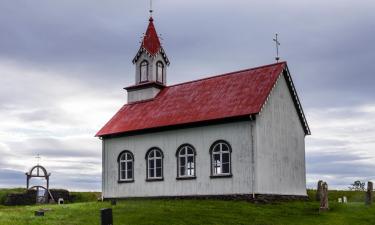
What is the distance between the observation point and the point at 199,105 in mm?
37750

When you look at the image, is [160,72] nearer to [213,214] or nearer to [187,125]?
[187,125]

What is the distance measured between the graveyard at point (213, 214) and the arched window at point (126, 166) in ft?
28.8

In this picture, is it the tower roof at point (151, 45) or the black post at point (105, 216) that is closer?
the black post at point (105, 216)

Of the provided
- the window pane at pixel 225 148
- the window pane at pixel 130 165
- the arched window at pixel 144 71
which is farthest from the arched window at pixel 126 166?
the window pane at pixel 225 148

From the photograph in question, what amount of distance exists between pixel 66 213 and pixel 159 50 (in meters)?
20.9

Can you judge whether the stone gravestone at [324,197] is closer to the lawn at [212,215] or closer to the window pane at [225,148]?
the lawn at [212,215]

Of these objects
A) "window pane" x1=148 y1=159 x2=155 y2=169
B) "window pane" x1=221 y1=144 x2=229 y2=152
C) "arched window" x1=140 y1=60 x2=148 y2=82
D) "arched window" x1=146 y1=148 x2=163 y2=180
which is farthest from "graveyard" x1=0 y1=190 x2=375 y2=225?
"arched window" x1=140 y1=60 x2=148 y2=82

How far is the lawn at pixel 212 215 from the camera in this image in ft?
80.4

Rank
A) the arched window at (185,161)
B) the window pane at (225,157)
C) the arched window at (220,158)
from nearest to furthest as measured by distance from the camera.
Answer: the arched window at (220,158), the window pane at (225,157), the arched window at (185,161)

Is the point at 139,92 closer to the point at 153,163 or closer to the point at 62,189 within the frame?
the point at 153,163

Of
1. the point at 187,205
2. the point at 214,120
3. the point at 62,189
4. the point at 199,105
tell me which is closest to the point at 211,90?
the point at 199,105

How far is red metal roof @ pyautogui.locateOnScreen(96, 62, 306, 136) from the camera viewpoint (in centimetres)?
3506

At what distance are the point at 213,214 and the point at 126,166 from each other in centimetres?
1510

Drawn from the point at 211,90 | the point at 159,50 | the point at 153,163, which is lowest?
the point at 153,163
